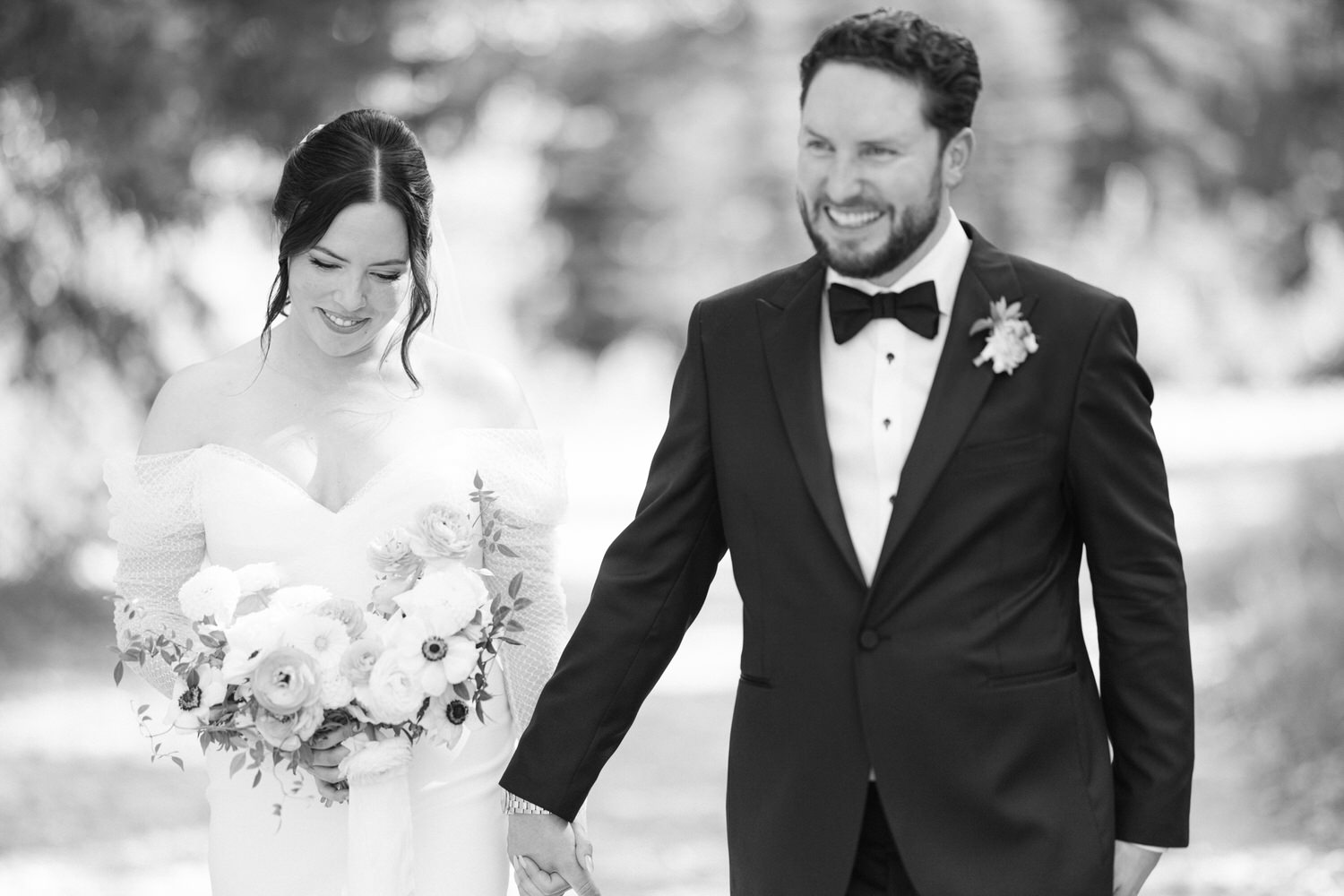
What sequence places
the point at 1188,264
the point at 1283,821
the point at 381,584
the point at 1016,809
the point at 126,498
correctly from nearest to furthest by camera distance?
the point at 1016,809 → the point at 381,584 → the point at 126,498 → the point at 1283,821 → the point at 1188,264

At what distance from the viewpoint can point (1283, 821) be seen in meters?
7.63

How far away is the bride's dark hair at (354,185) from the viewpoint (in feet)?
12.5

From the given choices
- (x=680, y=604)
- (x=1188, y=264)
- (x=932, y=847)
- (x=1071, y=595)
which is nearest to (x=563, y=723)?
(x=680, y=604)

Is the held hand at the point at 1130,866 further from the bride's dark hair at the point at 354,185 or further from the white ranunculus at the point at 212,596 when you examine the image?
the bride's dark hair at the point at 354,185

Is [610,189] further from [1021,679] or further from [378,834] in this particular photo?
[1021,679]

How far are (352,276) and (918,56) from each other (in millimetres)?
1385

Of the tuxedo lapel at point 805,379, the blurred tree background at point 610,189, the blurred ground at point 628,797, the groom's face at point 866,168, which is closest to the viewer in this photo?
the groom's face at point 866,168

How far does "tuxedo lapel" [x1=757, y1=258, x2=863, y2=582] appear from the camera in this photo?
3.15m

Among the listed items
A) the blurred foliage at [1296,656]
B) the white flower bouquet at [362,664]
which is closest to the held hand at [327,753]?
the white flower bouquet at [362,664]

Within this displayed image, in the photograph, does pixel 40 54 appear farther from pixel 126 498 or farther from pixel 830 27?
pixel 830 27

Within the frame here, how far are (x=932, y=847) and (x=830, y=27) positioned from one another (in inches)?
57.7

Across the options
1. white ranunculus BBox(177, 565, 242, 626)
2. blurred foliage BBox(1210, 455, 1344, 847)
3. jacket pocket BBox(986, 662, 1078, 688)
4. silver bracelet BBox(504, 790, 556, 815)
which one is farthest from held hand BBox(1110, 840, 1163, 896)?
blurred foliage BBox(1210, 455, 1344, 847)

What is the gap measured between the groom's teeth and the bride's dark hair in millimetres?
1214

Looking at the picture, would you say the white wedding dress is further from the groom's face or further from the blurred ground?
the blurred ground
